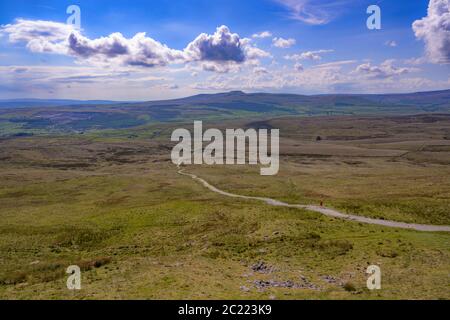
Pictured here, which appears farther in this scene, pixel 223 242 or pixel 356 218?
pixel 356 218

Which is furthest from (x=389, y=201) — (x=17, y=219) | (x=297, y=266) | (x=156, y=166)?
(x=156, y=166)

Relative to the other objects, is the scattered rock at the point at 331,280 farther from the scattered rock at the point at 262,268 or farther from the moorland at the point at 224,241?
the scattered rock at the point at 262,268

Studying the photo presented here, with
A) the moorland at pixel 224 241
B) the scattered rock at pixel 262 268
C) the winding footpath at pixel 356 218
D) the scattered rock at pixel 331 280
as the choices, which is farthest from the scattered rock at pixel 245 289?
the winding footpath at pixel 356 218

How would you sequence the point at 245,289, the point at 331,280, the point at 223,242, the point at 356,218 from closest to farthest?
the point at 245,289
the point at 331,280
the point at 223,242
the point at 356,218

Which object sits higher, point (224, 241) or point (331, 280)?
point (331, 280)

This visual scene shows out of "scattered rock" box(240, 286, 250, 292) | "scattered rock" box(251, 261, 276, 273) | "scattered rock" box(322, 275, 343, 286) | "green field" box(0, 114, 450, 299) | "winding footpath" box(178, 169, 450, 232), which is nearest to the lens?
"scattered rock" box(240, 286, 250, 292)

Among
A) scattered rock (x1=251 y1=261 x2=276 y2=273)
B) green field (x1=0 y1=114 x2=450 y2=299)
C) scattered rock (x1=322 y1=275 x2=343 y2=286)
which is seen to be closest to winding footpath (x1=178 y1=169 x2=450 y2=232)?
green field (x1=0 y1=114 x2=450 y2=299)

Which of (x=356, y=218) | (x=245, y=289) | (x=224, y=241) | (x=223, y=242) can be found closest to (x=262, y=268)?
(x=245, y=289)

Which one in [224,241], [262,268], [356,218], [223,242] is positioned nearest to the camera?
[262,268]

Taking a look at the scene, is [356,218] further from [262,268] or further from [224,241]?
[262,268]

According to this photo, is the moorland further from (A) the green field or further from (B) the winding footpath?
(B) the winding footpath
